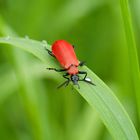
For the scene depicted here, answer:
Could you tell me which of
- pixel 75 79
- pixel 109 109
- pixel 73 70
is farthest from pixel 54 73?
pixel 109 109

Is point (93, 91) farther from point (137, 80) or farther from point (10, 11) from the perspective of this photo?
point (10, 11)

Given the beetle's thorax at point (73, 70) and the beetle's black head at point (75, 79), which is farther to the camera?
the beetle's thorax at point (73, 70)

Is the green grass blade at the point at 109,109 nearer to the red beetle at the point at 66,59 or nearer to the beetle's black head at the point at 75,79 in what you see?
the beetle's black head at the point at 75,79

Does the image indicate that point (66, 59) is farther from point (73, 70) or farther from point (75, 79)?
point (75, 79)

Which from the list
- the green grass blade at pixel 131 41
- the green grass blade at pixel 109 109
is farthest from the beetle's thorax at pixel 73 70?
the green grass blade at pixel 131 41

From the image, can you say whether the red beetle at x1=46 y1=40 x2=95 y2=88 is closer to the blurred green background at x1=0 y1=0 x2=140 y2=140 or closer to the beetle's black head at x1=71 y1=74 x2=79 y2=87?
the beetle's black head at x1=71 y1=74 x2=79 y2=87

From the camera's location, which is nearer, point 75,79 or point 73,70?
point 75,79

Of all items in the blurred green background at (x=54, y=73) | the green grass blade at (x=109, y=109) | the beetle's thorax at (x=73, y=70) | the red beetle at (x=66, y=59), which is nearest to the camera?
the green grass blade at (x=109, y=109)

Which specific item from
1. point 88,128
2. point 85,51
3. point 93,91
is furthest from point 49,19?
point 93,91
